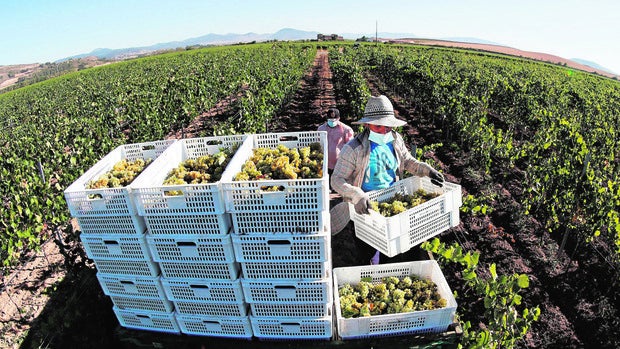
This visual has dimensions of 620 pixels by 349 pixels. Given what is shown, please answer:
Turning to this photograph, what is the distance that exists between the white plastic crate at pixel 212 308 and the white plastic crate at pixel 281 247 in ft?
1.97

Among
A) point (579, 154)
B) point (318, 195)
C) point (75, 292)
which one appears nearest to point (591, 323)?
point (579, 154)

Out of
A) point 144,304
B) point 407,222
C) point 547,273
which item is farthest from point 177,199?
point 547,273

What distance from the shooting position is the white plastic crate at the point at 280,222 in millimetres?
2939

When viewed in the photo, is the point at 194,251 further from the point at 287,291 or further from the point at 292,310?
the point at 292,310

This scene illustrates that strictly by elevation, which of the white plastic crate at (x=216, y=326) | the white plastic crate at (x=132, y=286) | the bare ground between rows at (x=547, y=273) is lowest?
the bare ground between rows at (x=547, y=273)

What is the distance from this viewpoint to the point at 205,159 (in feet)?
12.7

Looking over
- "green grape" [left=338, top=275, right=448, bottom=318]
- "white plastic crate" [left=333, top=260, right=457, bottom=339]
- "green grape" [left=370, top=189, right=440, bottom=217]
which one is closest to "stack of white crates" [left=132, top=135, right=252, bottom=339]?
"white plastic crate" [left=333, top=260, right=457, bottom=339]

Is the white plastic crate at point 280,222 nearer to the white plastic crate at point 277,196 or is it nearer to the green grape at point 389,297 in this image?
the white plastic crate at point 277,196

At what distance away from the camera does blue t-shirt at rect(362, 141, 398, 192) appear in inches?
165

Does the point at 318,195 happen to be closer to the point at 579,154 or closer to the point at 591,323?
the point at 591,323

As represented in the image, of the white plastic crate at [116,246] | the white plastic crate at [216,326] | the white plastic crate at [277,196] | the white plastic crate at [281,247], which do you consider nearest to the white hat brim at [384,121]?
the white plastic crate at [277,196]

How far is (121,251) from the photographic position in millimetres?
3287

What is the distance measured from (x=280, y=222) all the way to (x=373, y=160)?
66.0 inches

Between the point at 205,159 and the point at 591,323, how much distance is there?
17.1 feet
